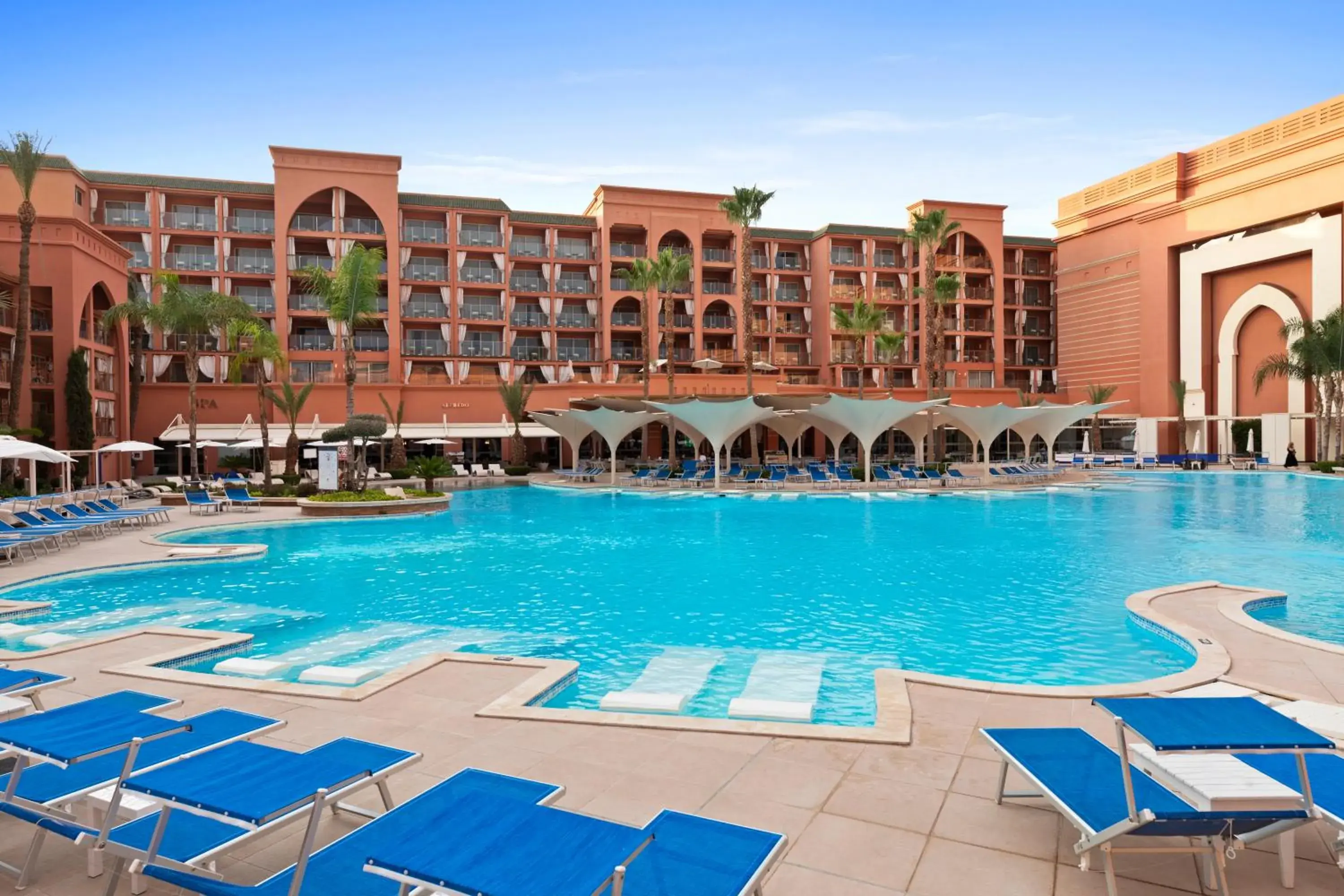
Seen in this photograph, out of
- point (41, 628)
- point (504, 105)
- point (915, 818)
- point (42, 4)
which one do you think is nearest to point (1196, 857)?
point (915, 818)

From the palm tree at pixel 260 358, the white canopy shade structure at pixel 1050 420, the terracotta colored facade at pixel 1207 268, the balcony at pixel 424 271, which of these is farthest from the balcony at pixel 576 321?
the terracotta colored facade at pixel 1207 268

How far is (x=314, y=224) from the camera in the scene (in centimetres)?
4222

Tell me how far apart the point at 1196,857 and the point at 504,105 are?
2311 cm

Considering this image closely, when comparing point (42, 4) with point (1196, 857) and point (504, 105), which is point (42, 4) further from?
point (1196, 857)

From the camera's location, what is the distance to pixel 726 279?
165ft

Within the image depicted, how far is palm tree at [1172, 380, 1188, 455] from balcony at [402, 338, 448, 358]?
39.4 meters

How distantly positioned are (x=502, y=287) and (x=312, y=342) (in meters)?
10.2

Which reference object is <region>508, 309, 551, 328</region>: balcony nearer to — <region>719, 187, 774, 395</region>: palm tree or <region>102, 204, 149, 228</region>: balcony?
<region>719, 187, 774, 395</region>: palm tree

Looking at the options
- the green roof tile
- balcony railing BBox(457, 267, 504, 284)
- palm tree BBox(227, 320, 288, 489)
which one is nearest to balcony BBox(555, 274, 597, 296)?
balcony railing BBox(457, 267, 504, 284)

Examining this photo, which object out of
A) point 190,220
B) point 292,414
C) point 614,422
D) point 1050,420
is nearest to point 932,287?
point 1050,420

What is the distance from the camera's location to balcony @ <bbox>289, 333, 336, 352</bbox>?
41125 millimetres

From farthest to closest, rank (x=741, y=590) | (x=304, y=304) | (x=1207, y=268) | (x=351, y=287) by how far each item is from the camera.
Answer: (x=1207, y=268)
(x=304, y=304)
(x=351, y=287)
(x=741, y=590)

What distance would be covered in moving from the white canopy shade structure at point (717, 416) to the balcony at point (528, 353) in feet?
60.3

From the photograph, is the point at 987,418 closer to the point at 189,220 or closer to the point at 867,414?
the point at 867,414
